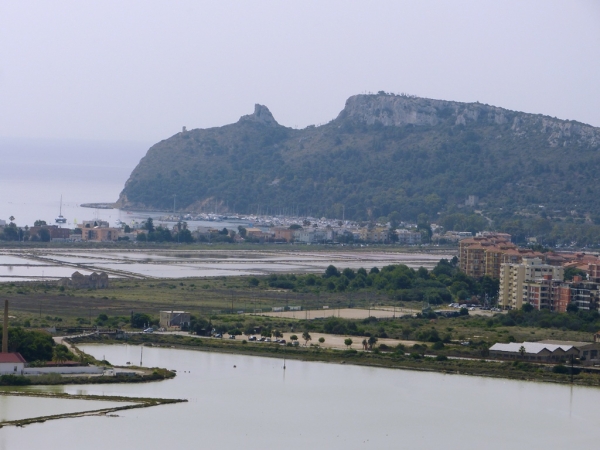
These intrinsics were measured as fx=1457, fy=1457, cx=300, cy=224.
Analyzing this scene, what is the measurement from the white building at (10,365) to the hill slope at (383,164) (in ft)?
254

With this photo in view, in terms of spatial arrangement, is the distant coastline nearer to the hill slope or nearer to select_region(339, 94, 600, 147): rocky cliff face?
the hill slope

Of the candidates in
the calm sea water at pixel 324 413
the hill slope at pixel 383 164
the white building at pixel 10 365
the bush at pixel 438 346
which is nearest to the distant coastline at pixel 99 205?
the hill slope at pixel 383 164

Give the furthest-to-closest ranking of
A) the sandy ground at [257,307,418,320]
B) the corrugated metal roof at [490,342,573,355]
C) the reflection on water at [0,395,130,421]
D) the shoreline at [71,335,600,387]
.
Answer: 1. the sandy ground at [257,307,418,320]
2. the corrugated metal roof at [490,342,573,355]
3. the shoreline at [71,335,600,387]
4. the reflection on water at [0,395,130,421]

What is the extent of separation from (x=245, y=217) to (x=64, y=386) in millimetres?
87954

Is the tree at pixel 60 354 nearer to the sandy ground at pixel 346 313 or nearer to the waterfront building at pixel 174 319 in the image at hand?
the waterfront building at pixel 174 319

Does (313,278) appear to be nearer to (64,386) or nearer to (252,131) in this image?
(64,386)

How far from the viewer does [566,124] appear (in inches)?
4569

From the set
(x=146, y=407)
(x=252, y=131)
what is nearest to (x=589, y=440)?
(x=146, y=407)

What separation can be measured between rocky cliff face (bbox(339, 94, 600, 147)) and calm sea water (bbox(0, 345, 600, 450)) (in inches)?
3655

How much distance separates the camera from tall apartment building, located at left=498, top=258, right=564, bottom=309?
4066cm

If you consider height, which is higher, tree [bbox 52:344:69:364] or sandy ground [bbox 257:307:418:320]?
sandy ground [bbox 257:307:418:320]

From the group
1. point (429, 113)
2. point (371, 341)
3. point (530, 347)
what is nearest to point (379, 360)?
point (371, 341)

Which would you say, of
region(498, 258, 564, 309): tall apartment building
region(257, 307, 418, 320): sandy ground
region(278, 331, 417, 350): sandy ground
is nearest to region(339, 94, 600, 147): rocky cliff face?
region(498, 258, 564, 309): tall apartment building

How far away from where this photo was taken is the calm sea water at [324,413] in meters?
21.3
